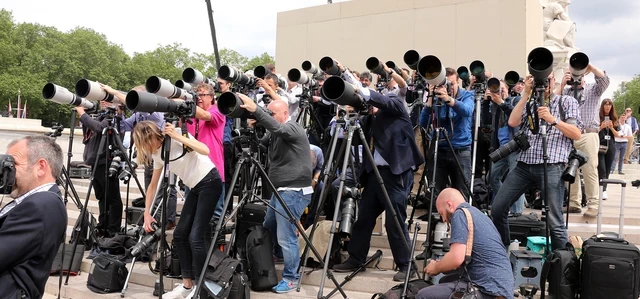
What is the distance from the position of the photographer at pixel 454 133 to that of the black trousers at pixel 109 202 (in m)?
3.55

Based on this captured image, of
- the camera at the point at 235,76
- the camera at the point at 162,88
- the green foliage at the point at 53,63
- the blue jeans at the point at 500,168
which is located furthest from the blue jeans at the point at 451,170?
the green foliage at the point at 53,63

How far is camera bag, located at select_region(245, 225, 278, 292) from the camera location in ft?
15.0

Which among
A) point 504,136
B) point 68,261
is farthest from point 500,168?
point 68,261

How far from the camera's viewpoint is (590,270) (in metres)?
3.94

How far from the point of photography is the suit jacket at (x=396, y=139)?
4637 mm

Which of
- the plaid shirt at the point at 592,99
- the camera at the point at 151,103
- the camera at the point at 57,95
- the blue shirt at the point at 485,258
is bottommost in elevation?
the blue shirt at the point at 485,258

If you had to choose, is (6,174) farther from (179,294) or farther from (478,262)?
(478,262)

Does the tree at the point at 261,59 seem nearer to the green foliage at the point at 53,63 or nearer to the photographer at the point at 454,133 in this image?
the green foliage at the point at 53,63

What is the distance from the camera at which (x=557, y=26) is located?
12766mm

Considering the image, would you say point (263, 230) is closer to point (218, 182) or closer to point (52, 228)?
point (218, 182)

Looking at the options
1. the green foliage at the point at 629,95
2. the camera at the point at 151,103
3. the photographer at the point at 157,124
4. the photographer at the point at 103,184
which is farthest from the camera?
the green foliage at the point at 629,95

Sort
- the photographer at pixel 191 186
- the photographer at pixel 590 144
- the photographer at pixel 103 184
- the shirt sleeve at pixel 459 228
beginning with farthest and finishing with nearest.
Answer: the photographer at pixel 103 184, the photographer at pixel 590 144, the photographer at pixel 191 186, the shirt sleeve at pixel 459 228

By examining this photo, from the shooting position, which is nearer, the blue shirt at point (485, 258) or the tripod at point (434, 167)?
the blue shirt at point (485, 258)

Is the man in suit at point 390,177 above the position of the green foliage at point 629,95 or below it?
below
